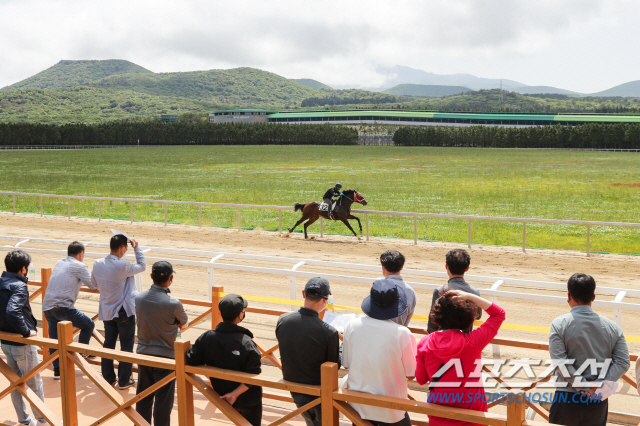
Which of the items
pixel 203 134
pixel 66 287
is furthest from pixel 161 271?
pixel 203 134

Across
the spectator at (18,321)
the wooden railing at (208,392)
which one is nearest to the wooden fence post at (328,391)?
the wooden railing at (208,392)

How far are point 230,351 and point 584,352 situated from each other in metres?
2.08

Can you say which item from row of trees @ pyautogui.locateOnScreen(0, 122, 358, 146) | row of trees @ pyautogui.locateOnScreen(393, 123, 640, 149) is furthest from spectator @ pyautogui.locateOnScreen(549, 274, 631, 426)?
row of trees @ pyautogui.locateOnScreen(0, 122, 358, 146)

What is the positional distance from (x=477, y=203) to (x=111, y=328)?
2017cm

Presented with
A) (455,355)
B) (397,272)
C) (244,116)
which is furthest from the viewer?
(244,116)

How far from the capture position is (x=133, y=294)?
17.8ft

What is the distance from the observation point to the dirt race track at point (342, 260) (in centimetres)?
771

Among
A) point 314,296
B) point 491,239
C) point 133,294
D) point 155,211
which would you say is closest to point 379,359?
point 314,296

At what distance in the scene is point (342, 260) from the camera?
41.0ft

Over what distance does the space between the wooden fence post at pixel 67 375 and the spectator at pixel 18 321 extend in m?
0.49

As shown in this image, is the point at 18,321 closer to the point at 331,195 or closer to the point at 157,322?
the point at 157,322

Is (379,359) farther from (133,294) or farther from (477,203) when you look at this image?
(477,203)

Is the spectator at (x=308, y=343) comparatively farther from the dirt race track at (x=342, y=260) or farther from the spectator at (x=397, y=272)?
the dirt race track at (x=342, y=260)

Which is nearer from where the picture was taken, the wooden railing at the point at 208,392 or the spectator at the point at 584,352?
the wooden railing at the point at 208,392
